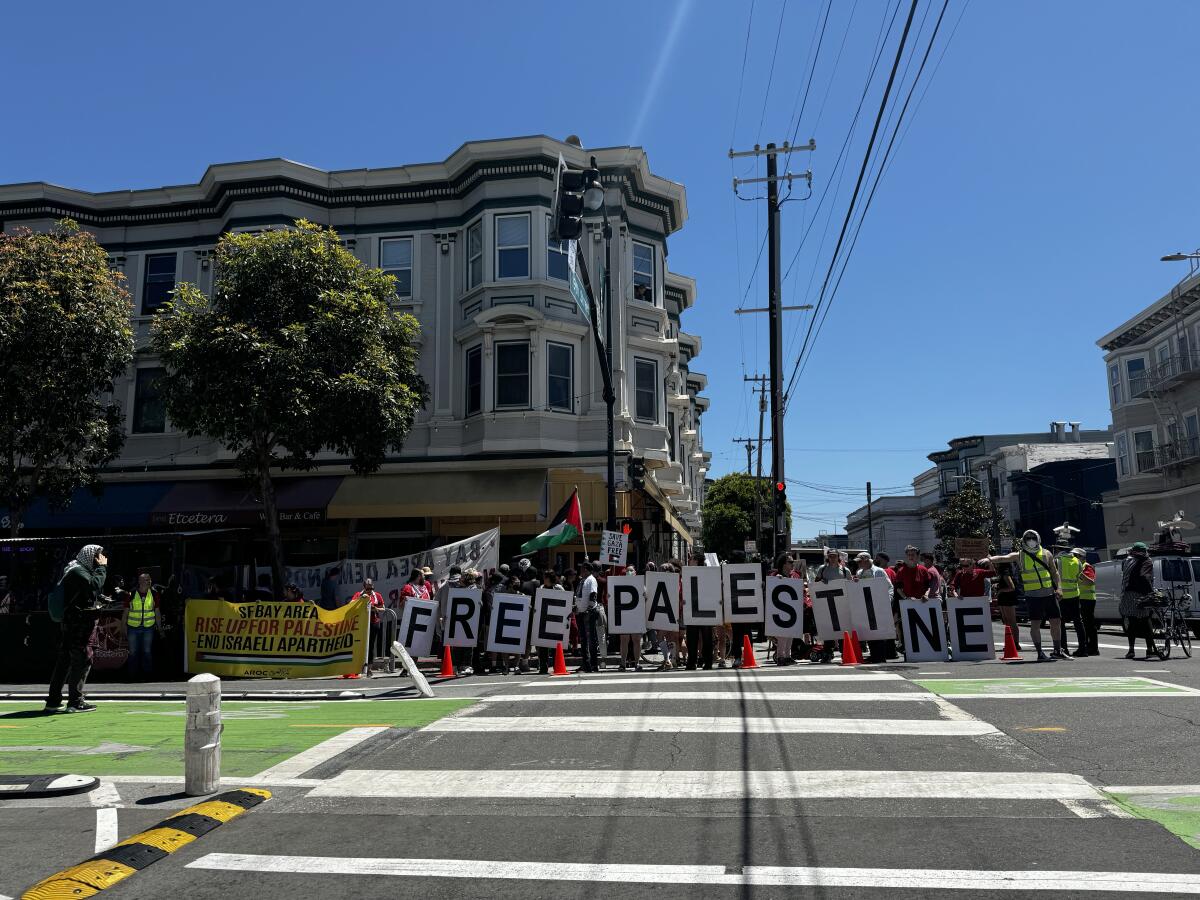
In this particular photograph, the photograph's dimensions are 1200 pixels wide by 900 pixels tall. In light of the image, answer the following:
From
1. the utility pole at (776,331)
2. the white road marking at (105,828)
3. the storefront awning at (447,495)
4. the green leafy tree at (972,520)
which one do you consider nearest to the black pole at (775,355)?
the utility pole at (776,331)

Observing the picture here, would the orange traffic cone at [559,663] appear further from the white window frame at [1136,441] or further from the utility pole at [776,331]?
the white window frame at [1136,441]

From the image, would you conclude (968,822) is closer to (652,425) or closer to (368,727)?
(368,727)

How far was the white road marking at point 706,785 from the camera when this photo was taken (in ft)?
20.4

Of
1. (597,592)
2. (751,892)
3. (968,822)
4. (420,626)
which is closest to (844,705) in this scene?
(968,822)

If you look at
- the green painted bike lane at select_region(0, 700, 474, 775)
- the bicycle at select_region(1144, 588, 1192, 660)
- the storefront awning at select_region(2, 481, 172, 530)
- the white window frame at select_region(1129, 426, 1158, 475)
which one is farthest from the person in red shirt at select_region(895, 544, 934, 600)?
the white window frame at select_region(1129, 426, 1158, 475)

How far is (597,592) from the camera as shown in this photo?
49.1ft

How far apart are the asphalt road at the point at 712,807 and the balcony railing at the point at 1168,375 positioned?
35.5 meters

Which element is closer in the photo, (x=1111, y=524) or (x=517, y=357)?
(x=517, y=357)

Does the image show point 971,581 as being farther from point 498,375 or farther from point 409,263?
point 409,263

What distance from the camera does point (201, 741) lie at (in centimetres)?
655

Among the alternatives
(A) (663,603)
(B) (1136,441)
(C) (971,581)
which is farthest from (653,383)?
(B) (1136,441)

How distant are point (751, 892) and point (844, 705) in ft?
16.4

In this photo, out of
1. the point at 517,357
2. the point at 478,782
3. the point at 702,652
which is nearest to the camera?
the point at 478,782

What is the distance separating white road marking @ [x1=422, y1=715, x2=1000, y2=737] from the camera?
8.04 m
